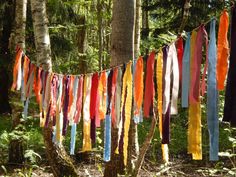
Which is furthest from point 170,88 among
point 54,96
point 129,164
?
point 129,164

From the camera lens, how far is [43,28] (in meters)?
6.64

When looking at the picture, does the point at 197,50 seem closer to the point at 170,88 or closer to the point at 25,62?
the point at 170,88

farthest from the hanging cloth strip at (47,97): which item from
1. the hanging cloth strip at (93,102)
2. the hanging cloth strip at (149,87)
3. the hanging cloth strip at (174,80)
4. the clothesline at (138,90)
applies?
the hanging cloth strip at (174,80)

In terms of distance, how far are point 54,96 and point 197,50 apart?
2990mm

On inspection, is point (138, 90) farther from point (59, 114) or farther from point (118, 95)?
point (59, 114)

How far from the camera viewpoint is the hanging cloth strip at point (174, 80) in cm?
325

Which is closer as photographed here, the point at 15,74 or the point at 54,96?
the point at 54,96

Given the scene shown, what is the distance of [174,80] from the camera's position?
3279 mm

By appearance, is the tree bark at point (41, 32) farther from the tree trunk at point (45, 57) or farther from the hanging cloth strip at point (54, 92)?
the hanging cloth strip at point (54, 92)

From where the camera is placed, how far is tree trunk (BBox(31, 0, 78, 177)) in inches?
261

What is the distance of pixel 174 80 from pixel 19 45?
519cm

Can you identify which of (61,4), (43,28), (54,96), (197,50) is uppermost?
(61,4)

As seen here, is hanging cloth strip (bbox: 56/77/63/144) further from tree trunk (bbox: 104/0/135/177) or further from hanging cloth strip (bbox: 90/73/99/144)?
tree trunk (bbox: 104/0/135/177)

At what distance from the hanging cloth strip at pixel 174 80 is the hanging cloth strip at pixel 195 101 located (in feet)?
0.75
